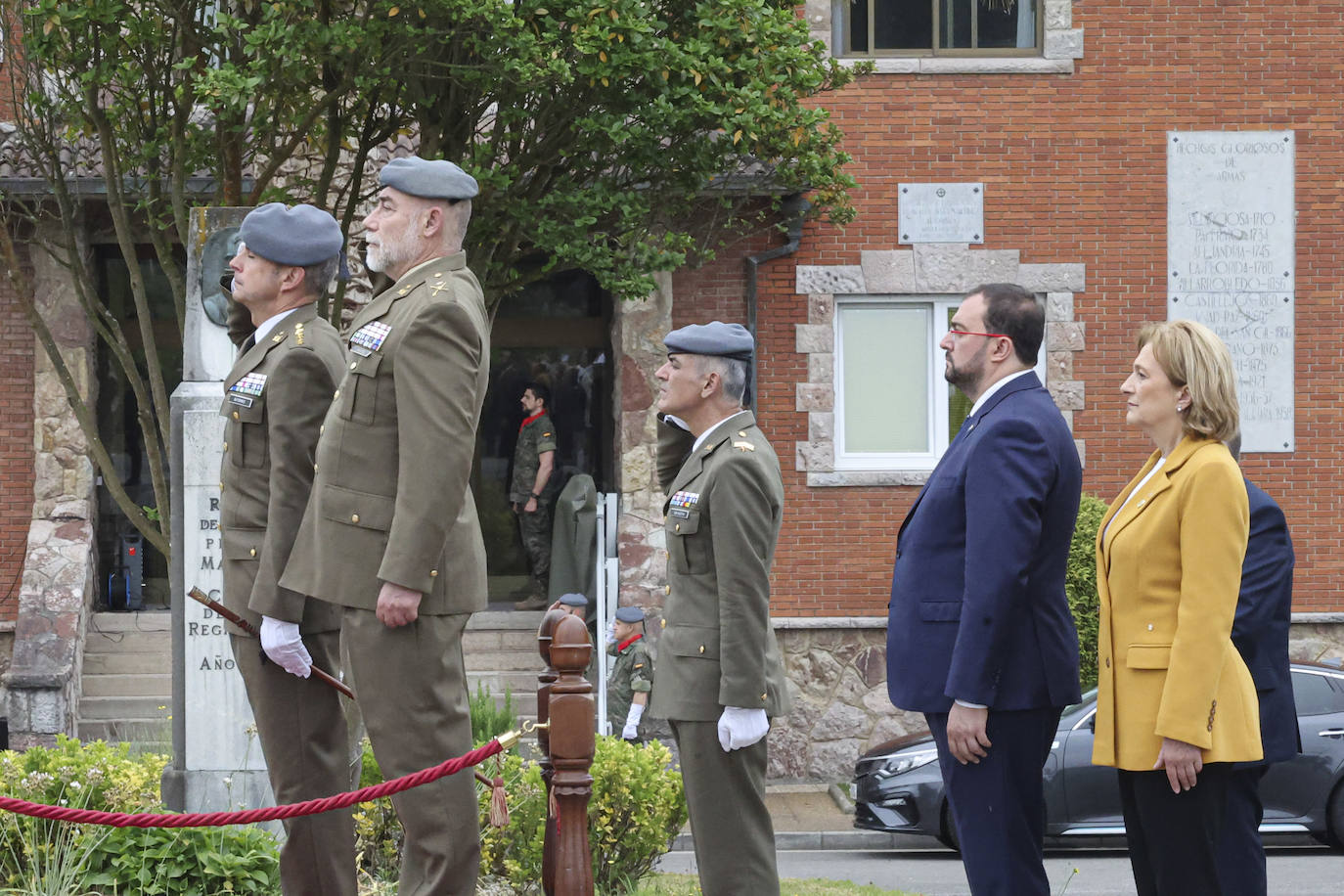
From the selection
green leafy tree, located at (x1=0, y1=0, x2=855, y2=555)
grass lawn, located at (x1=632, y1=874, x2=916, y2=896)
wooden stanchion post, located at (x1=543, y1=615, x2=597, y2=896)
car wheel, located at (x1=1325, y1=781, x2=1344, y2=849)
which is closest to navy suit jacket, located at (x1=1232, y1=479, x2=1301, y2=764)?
wooden stanchion post, located at (x1=543, y1=615, x2=597, y2=896)

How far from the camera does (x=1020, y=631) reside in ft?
14.2

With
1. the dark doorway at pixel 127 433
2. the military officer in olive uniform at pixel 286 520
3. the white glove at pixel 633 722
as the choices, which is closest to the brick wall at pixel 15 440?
the dark doorway at pixel 127 433

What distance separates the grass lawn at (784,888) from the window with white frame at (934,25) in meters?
8.98

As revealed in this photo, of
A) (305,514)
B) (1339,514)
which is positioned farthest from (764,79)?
(1339,514)

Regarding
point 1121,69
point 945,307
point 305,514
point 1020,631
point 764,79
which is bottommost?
point 1020,631

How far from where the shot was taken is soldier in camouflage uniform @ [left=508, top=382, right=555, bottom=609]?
587 inches

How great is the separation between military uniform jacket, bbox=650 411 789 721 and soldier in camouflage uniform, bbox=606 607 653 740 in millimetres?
7555

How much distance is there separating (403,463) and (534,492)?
10581 mm

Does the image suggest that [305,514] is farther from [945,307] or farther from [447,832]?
[945,307]

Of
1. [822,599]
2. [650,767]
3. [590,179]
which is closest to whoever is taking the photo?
[650,767]

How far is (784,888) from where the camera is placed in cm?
739

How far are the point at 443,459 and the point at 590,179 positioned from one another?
23.2 feet

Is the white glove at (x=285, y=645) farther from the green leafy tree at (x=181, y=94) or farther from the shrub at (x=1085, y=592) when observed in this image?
the shrub at (x=1085, y=592)

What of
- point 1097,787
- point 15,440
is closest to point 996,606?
point 1097,787
